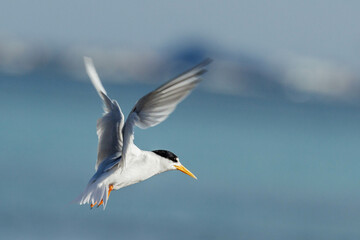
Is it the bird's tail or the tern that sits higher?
the tern

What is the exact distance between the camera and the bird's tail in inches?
151

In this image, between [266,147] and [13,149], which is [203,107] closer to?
[266,147]

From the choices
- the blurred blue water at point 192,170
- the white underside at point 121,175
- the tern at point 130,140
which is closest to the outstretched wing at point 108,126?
the tern at point 130,140

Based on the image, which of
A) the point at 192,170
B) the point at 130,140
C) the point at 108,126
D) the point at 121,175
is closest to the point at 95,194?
the point at 121,175

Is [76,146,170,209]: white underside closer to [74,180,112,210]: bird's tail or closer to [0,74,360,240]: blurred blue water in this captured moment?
[74,180,112,210]: bird's tail

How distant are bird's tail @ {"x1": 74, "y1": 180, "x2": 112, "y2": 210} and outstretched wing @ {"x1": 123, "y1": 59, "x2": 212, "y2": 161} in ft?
0.69

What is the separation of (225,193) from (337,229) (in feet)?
8.78

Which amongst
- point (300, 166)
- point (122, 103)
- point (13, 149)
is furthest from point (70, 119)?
point (300, 166)

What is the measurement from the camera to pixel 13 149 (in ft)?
59.1

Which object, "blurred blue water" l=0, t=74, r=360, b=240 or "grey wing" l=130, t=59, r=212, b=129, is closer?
"grey wing" l=130, t=59, r=212, b=129

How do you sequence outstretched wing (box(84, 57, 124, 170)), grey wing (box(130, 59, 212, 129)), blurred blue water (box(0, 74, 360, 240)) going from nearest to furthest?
grey wing (box(130, 59, 212, 129)) < outstretched wing (box(84, 57, 124, 170)) < blurred blue water (box(0, 74, 360, 240))

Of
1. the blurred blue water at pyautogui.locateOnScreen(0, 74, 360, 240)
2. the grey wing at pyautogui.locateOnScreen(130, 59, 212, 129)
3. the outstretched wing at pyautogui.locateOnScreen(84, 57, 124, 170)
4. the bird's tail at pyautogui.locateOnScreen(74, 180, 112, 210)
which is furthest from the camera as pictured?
the blurred blue water at pyautogui.locateOnScreen(0, 74, 360, 240)

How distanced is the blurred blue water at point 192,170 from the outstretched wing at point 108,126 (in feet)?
21.0

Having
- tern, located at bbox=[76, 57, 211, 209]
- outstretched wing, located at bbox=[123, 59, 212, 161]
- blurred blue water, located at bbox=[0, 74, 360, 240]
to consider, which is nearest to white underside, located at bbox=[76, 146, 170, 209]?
tern, located at bbox=[76, 57, 211, 209]
